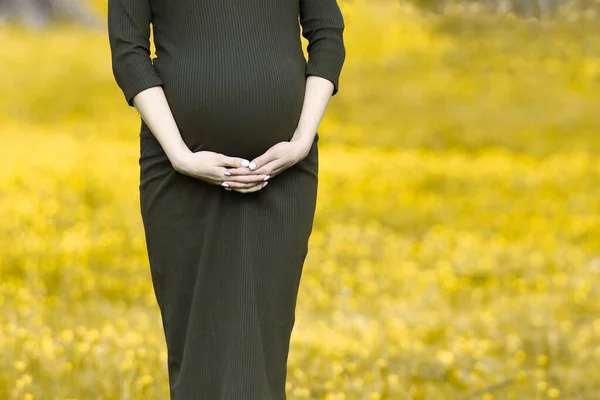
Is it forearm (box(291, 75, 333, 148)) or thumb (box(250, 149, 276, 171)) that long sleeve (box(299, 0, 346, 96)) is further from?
thumb (box(250, 149, 276, 171))

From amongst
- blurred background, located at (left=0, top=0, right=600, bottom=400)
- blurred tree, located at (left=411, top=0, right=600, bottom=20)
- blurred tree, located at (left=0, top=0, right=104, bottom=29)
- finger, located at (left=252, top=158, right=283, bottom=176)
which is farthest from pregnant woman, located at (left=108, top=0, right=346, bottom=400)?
blurred tree, located at (left=0, top=0, right=104, bottom=29)

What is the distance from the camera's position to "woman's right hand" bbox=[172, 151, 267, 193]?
277 cm

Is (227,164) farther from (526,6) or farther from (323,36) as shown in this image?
(526,6)

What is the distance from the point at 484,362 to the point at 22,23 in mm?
20144

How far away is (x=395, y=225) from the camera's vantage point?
28.8ft

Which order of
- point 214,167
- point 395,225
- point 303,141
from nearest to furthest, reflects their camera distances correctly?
point 214,167 < point 303,141 < point 395,225

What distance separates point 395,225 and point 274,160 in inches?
238

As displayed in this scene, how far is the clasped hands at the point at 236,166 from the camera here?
277cm

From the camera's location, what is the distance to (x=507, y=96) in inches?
604

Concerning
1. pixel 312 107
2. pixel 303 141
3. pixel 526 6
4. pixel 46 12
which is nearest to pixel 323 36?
pixel 312 107

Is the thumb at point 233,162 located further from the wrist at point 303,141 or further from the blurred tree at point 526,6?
the blurred tree at point 526,6

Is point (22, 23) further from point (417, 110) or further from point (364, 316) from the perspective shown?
point (364, 316)

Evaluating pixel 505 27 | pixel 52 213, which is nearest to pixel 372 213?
pixel 52 213

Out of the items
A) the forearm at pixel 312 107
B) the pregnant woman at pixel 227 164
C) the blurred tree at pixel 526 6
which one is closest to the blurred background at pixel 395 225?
the blurred tree at pixel 526 6
